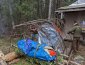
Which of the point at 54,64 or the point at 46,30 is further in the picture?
Result: the point at 46,30

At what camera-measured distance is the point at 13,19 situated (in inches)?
902

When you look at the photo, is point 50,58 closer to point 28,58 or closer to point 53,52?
point 53,52

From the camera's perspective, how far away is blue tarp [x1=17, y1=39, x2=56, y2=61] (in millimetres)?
8925

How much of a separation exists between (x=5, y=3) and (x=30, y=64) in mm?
13860

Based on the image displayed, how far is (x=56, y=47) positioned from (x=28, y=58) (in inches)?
63.2

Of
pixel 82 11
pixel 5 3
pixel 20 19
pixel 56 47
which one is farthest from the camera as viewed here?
pixel 20 19

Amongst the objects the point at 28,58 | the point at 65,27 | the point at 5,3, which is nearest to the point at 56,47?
the point at 28,58

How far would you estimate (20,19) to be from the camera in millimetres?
23750

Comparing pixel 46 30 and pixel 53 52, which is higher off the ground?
pixel 46 30

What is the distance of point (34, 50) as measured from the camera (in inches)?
369

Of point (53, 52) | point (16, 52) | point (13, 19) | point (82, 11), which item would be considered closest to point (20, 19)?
point (13, 19)

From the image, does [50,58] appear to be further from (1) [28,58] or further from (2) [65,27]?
(2) [65,27]

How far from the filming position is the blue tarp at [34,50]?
8925 mm

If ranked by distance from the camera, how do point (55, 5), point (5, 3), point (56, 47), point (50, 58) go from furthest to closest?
point (55, 5), point (5, 3), point (56, 47), point (50, 58)
